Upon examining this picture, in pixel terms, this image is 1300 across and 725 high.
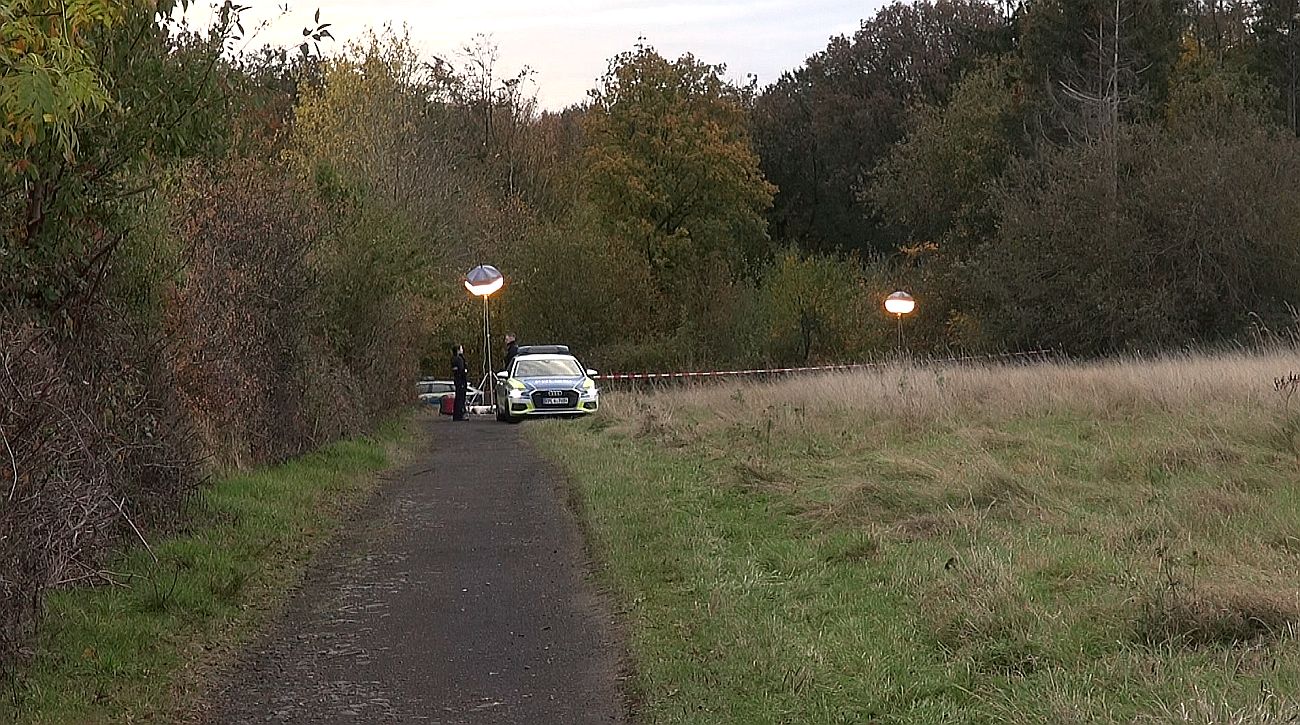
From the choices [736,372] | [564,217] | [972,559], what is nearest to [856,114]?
[564,217]

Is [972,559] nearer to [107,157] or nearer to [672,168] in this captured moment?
[107,157]

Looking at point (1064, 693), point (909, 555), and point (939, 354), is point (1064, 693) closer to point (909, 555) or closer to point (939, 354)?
point (909, 555)

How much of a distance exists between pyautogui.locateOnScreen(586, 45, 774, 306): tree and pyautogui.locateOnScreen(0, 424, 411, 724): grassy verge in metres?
39.9

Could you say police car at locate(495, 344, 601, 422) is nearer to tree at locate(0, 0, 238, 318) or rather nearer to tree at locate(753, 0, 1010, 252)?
tree at locate(0, 0, 238, 318)

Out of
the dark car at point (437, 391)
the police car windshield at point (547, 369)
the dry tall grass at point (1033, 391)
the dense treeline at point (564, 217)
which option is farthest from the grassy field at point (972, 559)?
the dark car at point (437, 391)

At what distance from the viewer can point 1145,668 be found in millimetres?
6473

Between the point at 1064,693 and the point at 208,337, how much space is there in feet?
35.4

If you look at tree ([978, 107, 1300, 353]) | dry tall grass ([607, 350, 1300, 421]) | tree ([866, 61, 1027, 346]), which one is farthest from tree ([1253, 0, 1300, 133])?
dry tall grass ([607, 350, 1300, 421])

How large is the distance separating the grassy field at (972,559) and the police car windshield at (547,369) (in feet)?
40.1

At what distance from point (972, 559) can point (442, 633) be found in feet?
11.4

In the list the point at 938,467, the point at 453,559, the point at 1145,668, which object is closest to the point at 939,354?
the point at 938,467

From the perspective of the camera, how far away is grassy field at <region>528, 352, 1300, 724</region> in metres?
6.59

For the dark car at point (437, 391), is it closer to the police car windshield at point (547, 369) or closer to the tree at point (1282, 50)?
the police car windshield at point (547, 369)

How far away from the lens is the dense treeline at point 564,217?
9266 millimetres
